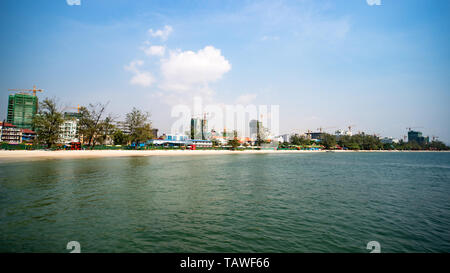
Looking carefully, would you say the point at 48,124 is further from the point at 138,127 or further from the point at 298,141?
the point at 298,141

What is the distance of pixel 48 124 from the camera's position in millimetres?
51406


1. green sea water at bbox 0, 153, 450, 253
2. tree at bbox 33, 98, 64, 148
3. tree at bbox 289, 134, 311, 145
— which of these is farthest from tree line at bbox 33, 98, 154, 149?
tree at bbox 289, 134, 311, 145

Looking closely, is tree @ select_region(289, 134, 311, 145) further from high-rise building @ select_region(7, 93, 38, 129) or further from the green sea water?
high-rise building @ select_region(7, 93, 38, 129)

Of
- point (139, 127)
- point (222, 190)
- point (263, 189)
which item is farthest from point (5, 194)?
point (139, 127)

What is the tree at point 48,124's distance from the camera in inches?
2014

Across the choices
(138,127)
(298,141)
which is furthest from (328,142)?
(138,127)

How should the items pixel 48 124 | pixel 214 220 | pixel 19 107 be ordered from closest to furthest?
pixel 214 220 < pixel 48 124 < pixel 19 107

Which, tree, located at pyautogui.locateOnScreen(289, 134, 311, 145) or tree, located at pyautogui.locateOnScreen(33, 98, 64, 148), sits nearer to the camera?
tree, located at pyautogui.locateOnScreen(33, 98, 64, 148)

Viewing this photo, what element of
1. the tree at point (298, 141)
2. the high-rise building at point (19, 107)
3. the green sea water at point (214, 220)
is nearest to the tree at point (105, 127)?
the green sea water at point (214, 220)


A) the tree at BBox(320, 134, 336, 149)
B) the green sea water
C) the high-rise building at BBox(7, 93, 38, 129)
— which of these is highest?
the high-rise building at BBox(7, 93, 38, 129)

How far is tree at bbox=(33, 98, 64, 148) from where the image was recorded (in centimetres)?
5116

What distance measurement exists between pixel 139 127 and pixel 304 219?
70.6m
